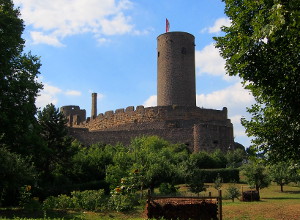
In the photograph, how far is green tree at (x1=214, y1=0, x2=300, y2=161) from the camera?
981 cm

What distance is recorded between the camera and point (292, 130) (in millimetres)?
11875

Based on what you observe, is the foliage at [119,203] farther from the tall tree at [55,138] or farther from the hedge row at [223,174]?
the hedge row at [223,174]

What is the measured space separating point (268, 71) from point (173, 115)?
102 ft

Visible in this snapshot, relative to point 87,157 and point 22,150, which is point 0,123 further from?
point 87,157

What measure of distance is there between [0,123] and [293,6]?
41.1ft

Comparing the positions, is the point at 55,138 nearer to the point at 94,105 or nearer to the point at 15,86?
the point at 15,86

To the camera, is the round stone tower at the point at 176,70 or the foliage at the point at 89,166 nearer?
the foliage at the point at 89,166

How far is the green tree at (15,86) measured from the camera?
16.0 meters

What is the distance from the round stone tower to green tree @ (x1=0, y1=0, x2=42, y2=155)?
25731 mm

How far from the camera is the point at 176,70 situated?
42.6m

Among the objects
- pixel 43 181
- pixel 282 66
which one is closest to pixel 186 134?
pixel 43 181

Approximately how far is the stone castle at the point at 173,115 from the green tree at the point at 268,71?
25.6m

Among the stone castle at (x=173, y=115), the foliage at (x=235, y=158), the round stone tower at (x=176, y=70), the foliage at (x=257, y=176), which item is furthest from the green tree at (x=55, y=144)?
the round stone tower at (x=176, y=70)

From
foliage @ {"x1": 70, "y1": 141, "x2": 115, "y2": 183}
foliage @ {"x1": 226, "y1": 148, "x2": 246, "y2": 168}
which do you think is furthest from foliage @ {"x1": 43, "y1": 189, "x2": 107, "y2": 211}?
foliage @ {"x1": 226, "y1": 148, "x2": 246, "y2": 168}
